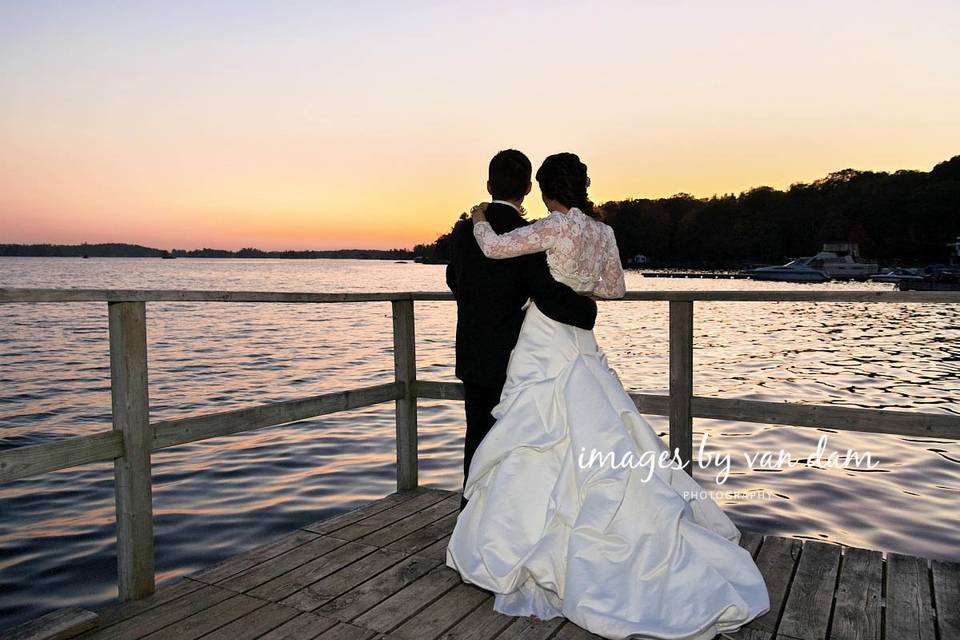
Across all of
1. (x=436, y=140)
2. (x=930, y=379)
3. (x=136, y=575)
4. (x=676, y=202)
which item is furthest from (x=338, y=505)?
(x=676, y=202)

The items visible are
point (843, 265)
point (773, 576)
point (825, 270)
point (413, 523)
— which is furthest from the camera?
point (825, 270)

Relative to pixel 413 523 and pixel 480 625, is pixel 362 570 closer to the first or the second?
pixel 413 523

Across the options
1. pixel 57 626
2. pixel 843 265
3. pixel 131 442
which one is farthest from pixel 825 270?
pixel 57 626

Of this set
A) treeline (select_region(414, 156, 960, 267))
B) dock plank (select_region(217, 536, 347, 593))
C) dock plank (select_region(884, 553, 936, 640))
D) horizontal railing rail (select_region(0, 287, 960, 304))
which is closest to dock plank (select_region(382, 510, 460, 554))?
dock plank (select_region(217, 536, 347, 593))

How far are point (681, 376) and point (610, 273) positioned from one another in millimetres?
1028

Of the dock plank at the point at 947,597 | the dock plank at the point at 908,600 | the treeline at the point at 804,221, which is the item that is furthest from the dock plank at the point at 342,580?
the treeline at the point at 804,221

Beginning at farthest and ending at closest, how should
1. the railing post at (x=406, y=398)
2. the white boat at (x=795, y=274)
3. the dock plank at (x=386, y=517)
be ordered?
the white boat at (x=795, y=274) < the railing post at (x=406, y=398) < the dock plank at (x=386, y=517)

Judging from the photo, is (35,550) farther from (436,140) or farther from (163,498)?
(436,140)

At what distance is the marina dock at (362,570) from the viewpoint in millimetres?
2621

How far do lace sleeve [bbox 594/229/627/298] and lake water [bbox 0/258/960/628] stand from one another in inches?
171

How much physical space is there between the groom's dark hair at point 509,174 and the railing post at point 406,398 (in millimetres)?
1634

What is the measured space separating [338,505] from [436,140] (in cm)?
1888

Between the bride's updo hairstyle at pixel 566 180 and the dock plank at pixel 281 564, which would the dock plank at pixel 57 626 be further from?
the bride's updo hairstyle at pixel 566 180

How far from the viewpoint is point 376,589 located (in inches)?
121
